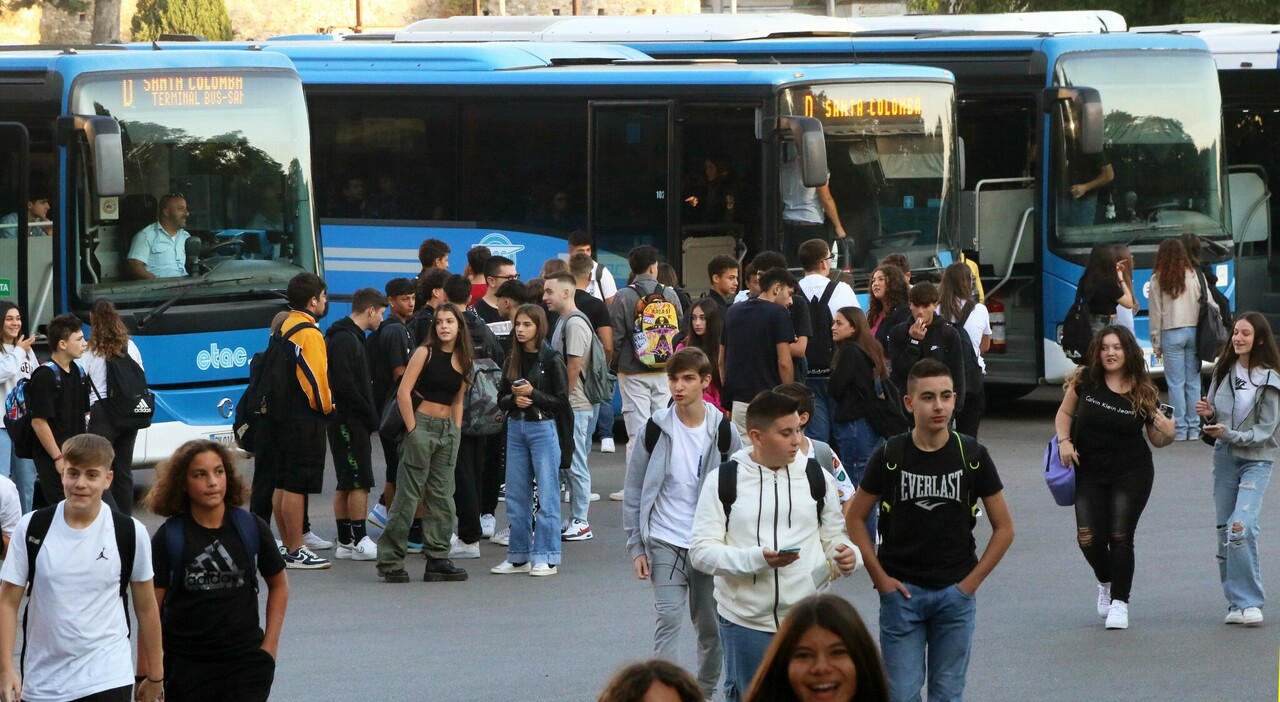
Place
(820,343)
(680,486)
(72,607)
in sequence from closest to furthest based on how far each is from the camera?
(72,607) < (680,486) < (820,343)

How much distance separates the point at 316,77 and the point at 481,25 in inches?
211

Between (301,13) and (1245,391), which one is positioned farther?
(301,13)

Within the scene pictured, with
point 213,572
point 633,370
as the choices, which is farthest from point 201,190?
point 213,572

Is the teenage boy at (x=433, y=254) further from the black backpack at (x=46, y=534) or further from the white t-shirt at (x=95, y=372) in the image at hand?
the black backpack at (x=46, y=534)

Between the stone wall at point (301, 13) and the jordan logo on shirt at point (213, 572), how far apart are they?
2017 inches

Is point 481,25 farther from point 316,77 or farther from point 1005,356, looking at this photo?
point 1005,356

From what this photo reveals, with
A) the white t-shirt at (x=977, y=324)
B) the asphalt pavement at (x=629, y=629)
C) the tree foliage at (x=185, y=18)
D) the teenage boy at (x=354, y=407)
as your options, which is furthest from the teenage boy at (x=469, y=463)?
the tree foliage at (x=185, y=18)

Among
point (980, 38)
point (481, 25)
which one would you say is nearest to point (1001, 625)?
point (980, 38)

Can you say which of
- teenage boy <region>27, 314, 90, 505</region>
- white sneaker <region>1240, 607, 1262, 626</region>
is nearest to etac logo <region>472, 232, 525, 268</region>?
teenage boy <region>27, 314, 90, 505</region>

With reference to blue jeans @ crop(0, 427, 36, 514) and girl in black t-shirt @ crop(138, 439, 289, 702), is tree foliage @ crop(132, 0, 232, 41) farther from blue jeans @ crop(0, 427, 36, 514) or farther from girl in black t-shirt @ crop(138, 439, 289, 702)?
girl in black t-shirt @ crop(138, 439, 289, 702)

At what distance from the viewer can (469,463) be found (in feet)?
36.8

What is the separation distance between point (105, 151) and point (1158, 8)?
23024 mm

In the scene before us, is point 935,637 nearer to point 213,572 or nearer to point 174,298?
point 213,572

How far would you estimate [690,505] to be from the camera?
24.9 ft
